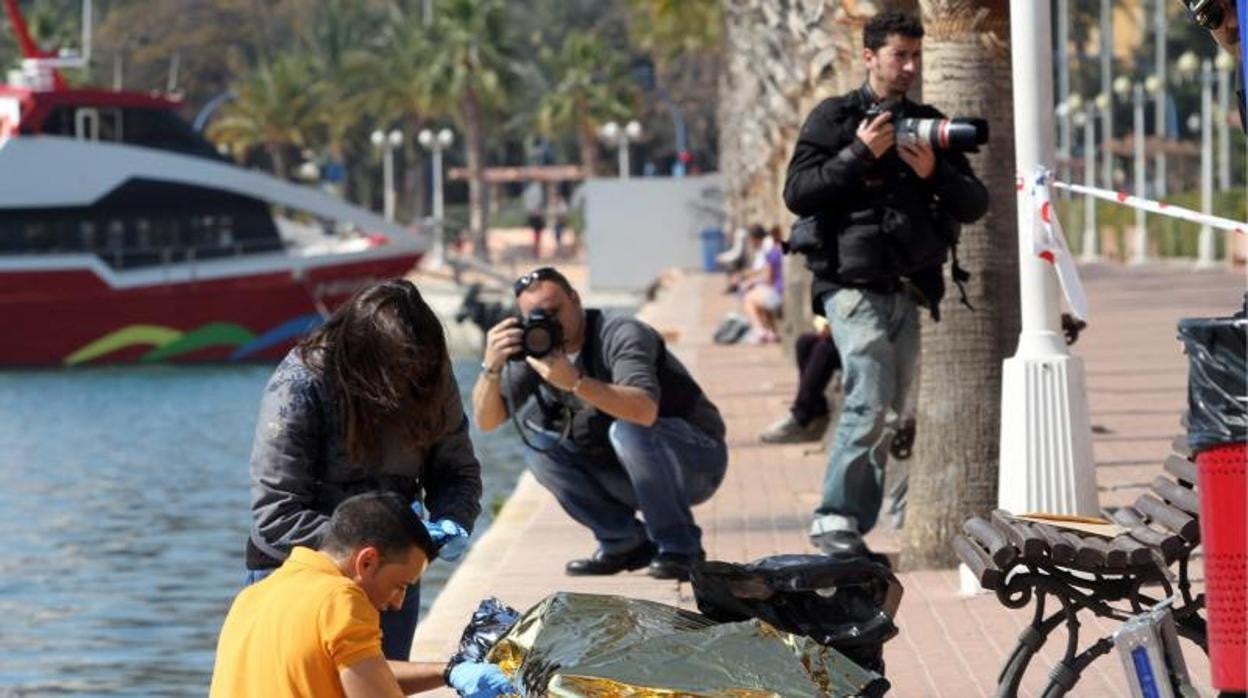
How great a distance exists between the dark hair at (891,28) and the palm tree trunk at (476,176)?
76924 mm

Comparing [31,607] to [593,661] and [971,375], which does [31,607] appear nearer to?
[971,375]

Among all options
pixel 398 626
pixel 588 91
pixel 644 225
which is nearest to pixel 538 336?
pixel 398 626

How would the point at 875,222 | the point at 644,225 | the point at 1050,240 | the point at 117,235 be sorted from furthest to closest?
the point at 644,225 → the point at 117,235 → the point at 875,222 → the point at 1050,240

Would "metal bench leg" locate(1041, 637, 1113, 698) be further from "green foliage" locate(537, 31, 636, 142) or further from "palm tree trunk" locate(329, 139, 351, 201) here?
"palm tree trunk" locate(329, 139, 351, 201)

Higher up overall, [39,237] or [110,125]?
[110,125]

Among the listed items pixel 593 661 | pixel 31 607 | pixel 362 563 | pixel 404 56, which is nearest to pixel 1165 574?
pixel 593 661

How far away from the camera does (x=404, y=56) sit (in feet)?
323

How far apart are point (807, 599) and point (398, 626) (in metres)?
0.94

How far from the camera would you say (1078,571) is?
20.6 ft

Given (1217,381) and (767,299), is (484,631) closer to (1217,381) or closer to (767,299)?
(1217,381)

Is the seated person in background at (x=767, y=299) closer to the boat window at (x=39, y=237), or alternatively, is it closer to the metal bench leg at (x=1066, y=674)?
the boat window at (x=39, y=237)

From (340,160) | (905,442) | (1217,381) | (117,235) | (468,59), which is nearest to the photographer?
(1217,381)

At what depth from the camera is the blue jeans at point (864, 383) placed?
934 centimetres

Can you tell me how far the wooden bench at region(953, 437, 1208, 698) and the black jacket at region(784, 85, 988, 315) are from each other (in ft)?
9.00
